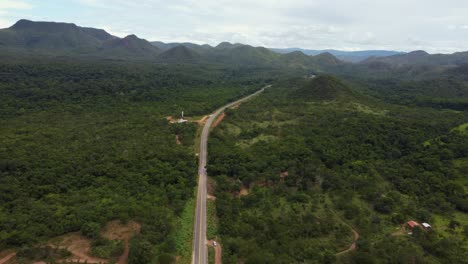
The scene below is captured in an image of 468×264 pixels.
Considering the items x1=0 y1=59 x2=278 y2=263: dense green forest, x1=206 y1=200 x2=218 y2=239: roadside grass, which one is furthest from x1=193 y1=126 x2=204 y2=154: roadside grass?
x1=206 y1=200 x2=218 y2=239: roadside grass

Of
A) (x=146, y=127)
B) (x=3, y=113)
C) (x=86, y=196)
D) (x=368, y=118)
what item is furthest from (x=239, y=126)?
(x=3, y=113)

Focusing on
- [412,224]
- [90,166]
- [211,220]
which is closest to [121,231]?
[211,220]

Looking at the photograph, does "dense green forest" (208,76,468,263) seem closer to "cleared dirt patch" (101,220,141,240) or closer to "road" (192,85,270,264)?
"road" (192,85,270,264)

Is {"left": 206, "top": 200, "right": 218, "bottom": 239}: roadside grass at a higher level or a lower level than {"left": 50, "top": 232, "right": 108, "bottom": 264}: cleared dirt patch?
lower

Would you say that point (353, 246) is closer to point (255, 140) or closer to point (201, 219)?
point (201, 219)

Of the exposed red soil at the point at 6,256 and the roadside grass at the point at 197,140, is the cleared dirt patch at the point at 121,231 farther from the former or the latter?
the roadside grass at the point at 197,140
